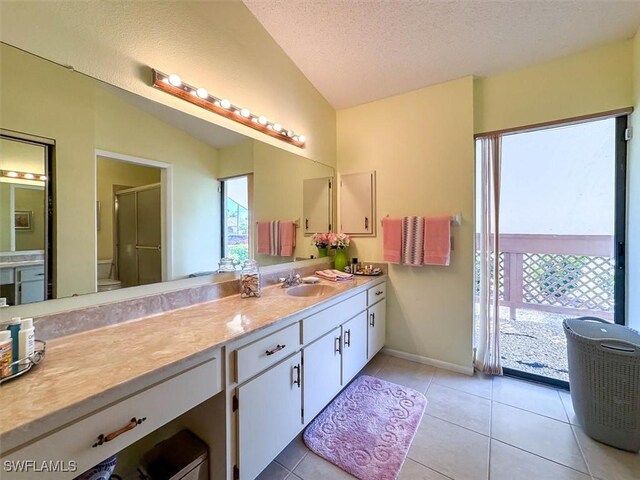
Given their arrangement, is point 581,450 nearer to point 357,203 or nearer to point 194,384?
point 194,384

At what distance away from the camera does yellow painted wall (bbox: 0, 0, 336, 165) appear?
3.37 ft

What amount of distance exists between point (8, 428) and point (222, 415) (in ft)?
2.12

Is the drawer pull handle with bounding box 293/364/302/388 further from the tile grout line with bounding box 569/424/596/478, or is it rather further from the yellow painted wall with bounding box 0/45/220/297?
the tile grout line with bounding box 569/424/596/478

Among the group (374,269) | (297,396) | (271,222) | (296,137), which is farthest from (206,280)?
(374,269)

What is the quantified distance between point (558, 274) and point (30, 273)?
329 cm

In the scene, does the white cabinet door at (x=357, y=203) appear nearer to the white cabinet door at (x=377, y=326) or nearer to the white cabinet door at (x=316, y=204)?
the white cabinet door at (x=316, y=204)

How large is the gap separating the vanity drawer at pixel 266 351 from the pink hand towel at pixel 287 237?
866 mm

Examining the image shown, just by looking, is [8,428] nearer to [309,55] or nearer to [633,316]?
[309,55]

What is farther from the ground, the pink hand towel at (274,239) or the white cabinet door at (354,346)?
the pink hand towel at (274,239)

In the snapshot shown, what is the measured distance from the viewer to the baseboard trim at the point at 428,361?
2.22m

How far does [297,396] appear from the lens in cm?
140

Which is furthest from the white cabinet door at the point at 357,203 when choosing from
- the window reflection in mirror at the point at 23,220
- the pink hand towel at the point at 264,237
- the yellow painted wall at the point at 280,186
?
the window reflection in mirror at the point at 23,220

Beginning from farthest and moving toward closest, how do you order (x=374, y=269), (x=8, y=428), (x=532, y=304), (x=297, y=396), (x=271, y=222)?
(x=374, y=269), (x=532, y=304), (x=271, y=222), (x=297, y=396), (x=8, y=428)

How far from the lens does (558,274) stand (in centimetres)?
219
